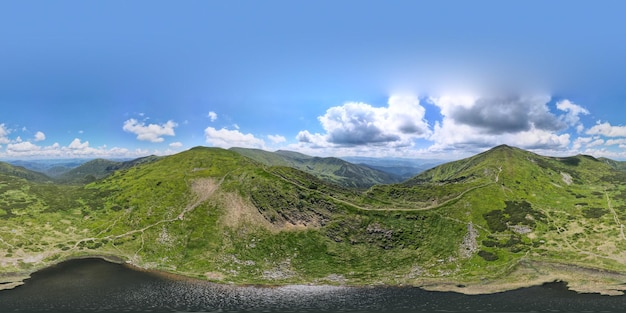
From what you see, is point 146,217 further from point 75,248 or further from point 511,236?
point 511,236

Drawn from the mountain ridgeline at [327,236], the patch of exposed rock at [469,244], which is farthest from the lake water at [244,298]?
the patch of exposed rock at [469,244]

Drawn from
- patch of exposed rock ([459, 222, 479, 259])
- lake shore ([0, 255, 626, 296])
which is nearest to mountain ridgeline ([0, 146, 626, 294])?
lake shore ([0, 255, 626, 296])

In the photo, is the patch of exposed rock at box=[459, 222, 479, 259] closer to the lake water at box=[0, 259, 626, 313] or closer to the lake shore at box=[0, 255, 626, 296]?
the lake shore at box=[0, 255, 626, 296]

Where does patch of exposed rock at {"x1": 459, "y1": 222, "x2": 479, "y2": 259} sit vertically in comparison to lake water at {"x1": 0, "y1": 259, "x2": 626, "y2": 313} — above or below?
above

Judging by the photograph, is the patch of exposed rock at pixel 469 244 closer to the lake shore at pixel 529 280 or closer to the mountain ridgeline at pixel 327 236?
the mountain ridgeline at pixel 327 236

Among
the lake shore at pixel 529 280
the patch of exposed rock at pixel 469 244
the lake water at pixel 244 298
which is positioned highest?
the patch of exposed rock at pixel 469 244
